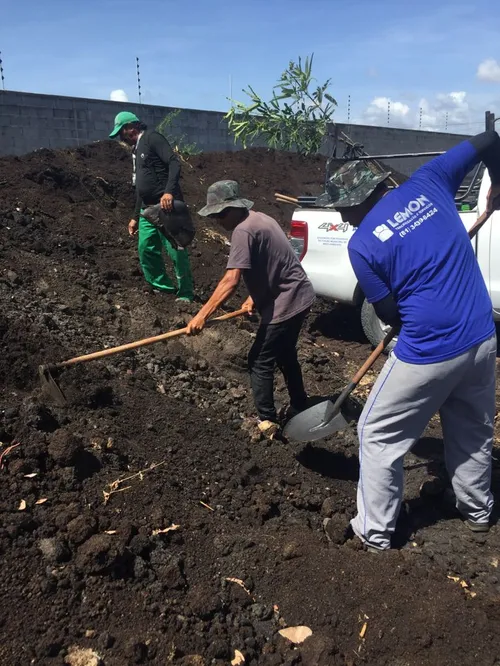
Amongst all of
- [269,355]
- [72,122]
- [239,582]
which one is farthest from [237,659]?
[72,122]

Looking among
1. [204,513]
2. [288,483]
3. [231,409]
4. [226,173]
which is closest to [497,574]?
[288,483]

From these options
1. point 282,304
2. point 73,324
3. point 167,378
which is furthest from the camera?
point 73,324

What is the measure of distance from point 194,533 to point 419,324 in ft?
5.09

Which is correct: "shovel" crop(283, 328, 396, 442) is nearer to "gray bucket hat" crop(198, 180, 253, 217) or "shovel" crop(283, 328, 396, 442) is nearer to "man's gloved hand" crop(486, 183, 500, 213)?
"man's gloved hand" crop(486, 183, 500, 213)

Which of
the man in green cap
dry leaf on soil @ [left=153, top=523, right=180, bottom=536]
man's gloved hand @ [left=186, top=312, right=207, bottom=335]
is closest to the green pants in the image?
the man in green cap

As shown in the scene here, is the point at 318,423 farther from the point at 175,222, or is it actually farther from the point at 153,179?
the point at 153,179

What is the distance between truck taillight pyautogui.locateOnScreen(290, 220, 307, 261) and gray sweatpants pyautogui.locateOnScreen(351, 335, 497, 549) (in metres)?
3.72

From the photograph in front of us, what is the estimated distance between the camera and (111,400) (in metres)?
4.41

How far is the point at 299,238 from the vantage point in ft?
22.5

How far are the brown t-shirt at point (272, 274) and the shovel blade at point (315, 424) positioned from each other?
0.68m

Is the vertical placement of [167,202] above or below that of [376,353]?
above

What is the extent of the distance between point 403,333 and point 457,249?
0.47m

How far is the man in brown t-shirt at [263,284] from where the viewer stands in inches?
160

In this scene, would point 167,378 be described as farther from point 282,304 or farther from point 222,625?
point 222,625
